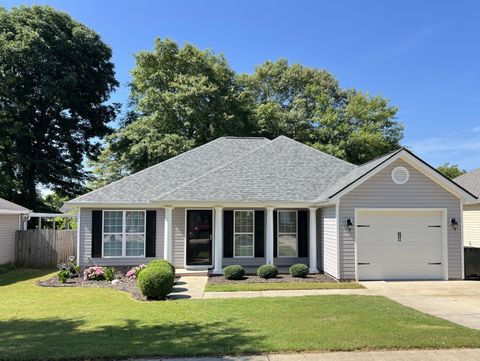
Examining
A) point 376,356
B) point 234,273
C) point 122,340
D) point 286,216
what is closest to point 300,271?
point 234,273

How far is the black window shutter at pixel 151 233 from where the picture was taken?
→ 16688 millimetres

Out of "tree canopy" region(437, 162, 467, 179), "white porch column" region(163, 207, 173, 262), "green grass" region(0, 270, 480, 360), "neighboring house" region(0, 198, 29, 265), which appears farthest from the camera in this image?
"tree canopy" region(437, 162, 467, 179)

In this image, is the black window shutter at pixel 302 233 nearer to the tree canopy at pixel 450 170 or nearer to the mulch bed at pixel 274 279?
the mulch bed at pixel 274 279

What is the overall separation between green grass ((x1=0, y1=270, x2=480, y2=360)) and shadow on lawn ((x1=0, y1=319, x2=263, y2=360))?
0.05 feet

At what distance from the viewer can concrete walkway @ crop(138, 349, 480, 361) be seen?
600 centimetres

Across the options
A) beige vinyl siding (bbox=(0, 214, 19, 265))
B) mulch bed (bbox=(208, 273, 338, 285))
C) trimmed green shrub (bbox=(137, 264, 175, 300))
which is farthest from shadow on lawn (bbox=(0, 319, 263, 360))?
beige vinyl siding (bbox=(0, 214, 19, 265))

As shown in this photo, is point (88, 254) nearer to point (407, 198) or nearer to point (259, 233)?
point (259, 233)

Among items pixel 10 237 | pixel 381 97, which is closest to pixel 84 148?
pixel 10 237

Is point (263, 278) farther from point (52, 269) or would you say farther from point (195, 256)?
point (52, 269)

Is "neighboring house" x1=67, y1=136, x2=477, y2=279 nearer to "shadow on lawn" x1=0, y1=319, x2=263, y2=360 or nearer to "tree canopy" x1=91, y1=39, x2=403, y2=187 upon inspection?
"shadow on lawn" x1=0, y1=319, x2=263, y2=360

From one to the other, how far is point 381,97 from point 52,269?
2928 centimetres

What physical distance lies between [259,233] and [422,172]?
21.7 ft

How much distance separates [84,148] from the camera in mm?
36594

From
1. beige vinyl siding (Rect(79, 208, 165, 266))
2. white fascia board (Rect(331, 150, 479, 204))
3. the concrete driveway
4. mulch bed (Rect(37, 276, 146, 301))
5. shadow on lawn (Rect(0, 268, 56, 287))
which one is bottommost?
shadow on lawn (Rect(0, 268, 56, 287))
